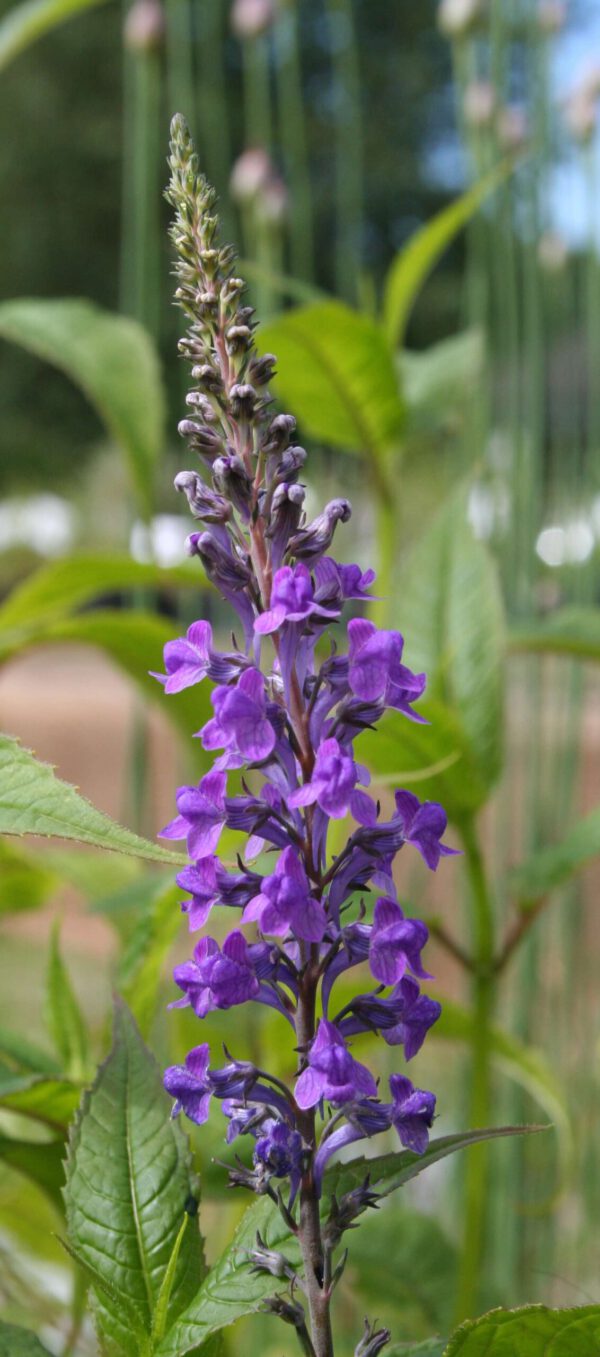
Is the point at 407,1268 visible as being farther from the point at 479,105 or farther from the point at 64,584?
the point at 479,105

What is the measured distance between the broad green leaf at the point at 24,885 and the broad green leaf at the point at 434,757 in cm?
23

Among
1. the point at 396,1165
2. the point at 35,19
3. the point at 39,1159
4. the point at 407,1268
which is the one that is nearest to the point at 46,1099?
the point at 39,1159

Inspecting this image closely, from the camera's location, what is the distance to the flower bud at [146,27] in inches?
33.5

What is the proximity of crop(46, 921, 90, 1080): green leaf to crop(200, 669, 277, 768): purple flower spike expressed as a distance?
230mm

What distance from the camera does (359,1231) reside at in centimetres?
56

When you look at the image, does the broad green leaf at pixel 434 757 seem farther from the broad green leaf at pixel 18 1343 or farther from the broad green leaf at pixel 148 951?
the broad green leaf at pixel 18 1343

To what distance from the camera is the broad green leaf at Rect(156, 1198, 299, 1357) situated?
0.26 meters

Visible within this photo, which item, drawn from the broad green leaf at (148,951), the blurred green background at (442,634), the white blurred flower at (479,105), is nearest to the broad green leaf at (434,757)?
the blurred green background at (442,634)

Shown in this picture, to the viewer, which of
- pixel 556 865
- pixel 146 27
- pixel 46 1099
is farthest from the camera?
pixel 146 27

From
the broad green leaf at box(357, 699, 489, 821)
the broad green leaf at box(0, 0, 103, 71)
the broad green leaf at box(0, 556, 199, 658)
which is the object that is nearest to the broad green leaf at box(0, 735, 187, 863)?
the broad green leaf at box(357, 699, 489, 821)

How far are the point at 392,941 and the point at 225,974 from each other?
0.03m

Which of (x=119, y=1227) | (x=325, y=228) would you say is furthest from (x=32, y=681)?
(x=325, y=228)

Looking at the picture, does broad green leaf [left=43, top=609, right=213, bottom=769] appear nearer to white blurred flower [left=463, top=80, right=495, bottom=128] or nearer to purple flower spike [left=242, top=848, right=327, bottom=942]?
purple flower spike [left=242, top=848, right=327, bottom=942]

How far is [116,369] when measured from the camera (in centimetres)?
65
